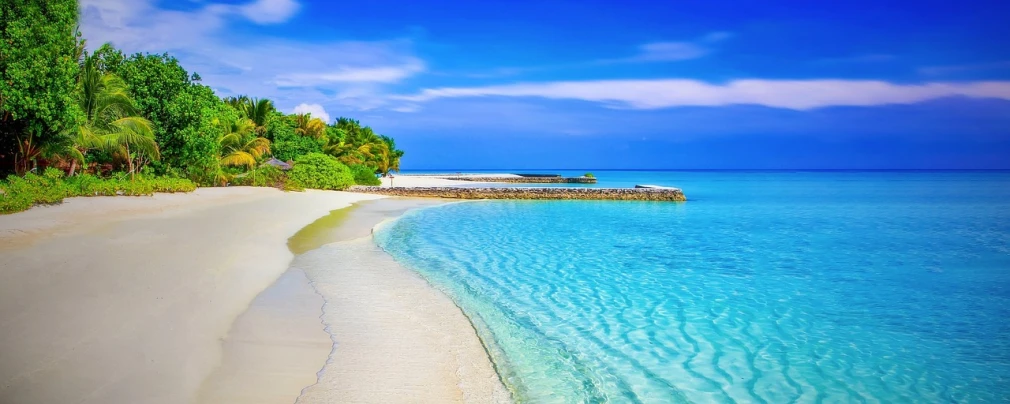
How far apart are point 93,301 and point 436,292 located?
4851 mm

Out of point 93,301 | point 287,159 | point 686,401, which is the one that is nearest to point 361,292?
point 93,301

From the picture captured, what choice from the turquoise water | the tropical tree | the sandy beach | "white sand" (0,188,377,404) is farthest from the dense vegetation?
the tropical tree

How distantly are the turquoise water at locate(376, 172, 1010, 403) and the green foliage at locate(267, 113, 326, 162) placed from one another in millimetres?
22966

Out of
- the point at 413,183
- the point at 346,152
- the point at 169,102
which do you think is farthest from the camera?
the point at 413,183

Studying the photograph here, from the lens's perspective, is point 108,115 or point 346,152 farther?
point 346,152

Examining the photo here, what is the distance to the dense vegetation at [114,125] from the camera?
17.0 metres

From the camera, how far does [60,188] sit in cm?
1709

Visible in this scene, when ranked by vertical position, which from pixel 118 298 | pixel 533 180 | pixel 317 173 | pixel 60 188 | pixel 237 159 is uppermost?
pixel 237 159

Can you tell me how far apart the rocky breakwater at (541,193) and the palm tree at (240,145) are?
736 centimetres

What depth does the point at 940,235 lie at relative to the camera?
2141cm

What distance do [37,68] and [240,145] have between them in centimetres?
1720

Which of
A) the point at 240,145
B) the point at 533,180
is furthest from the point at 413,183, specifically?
the point at 240,145

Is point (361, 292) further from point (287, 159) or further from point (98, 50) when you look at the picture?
point (287, 159)

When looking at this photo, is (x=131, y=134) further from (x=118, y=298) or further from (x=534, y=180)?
(x=534, y=180)
